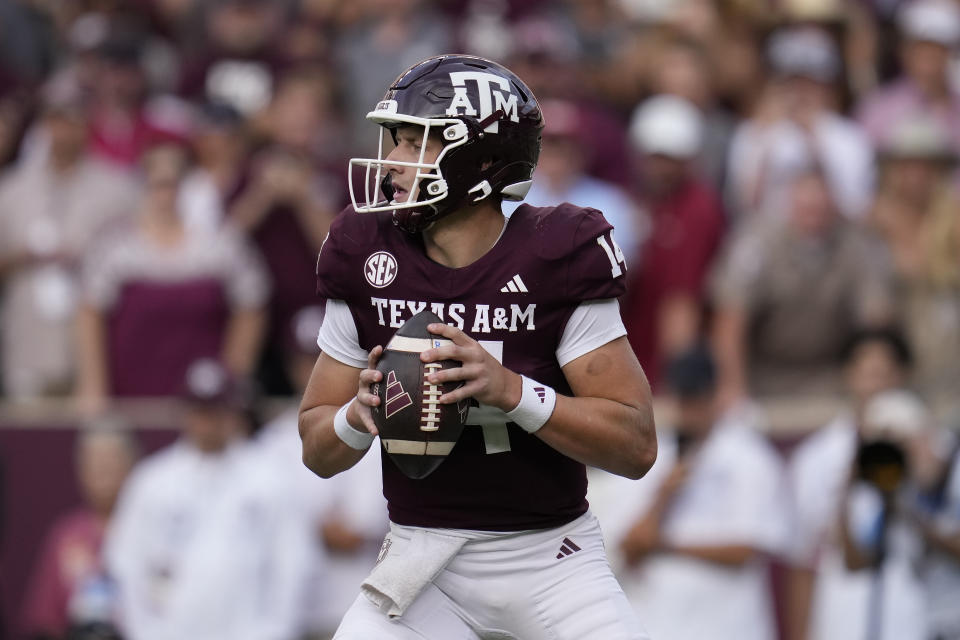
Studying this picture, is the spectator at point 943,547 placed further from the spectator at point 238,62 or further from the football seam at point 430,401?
the spectator at point 238,62

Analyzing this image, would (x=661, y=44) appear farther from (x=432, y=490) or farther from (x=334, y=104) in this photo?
(x=432, y=490)

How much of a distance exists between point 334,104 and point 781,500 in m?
3.69

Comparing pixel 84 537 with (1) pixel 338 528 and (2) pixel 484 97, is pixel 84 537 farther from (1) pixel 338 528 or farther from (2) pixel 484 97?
(2) pixel 484 97

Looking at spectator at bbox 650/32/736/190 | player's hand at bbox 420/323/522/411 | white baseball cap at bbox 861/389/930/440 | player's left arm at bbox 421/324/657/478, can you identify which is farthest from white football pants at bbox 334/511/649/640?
spectator at bbox 650/32/736/190

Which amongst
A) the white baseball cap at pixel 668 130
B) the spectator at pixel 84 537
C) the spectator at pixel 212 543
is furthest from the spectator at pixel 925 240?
the spectator at pixel 84 537

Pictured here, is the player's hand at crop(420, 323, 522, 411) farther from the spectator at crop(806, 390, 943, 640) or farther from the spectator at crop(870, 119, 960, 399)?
the spectator at crop(870, 119, 960, 399)

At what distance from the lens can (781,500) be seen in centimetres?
757

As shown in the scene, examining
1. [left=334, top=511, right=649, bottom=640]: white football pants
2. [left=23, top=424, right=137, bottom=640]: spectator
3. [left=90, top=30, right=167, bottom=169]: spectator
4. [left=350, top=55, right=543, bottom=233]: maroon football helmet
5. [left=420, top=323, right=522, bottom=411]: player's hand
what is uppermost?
[left=90, top=30, right=167, bottom=169]: spectator

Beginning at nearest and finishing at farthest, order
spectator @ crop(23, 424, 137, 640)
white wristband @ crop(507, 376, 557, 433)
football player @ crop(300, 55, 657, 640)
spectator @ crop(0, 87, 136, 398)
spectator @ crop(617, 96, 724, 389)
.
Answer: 1. white wristband @ crop(507, 376, 557, 433)
2. football player @ crop(300, 55, 657, 640)
3. spectator @ crop(23, 424, 137, 640)
4. spectator @ crop(617, 96, 724, 389)
5. spectator @ crop(0, 87, 136, 398)

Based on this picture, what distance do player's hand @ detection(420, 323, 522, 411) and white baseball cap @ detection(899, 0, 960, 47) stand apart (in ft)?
19.3

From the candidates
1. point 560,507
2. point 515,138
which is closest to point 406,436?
point 560,507

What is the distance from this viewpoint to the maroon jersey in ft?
13.4

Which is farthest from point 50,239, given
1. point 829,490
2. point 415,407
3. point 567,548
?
point 415,407

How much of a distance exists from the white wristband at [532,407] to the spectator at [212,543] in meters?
3.91
